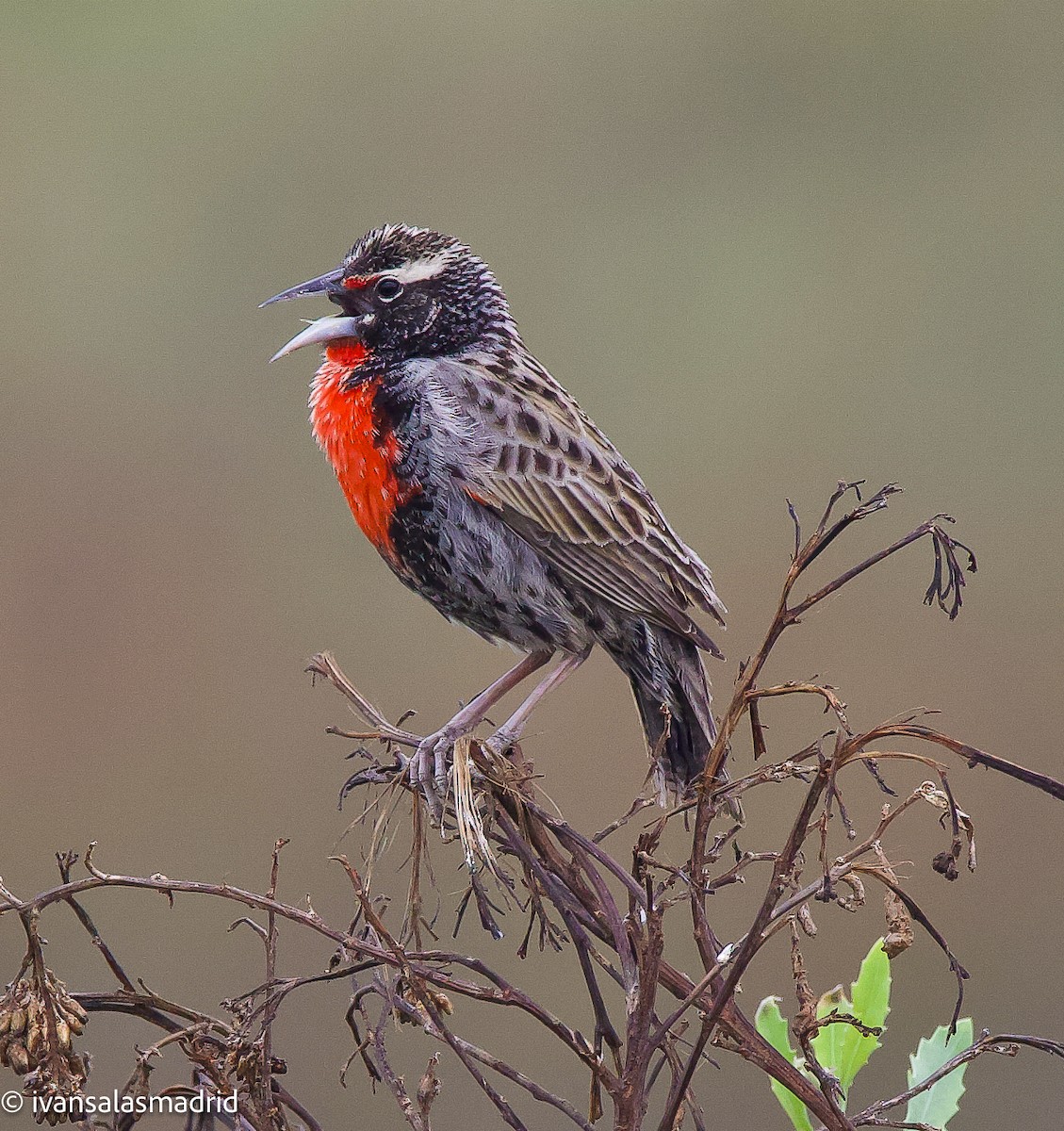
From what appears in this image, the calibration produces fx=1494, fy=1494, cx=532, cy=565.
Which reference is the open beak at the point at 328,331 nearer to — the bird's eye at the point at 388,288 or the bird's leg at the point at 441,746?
the bird's eye at the point at 388,288

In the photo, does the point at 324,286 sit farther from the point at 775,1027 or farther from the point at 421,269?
the point at 775,1027

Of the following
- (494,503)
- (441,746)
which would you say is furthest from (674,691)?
(441,746)

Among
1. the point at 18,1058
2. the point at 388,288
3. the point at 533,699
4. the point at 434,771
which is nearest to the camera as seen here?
the point at 18,1058

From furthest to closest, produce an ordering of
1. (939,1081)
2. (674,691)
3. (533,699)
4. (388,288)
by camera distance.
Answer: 1. (388,288)
2. (674,691)
3. (533,699)
4. (939,1081)

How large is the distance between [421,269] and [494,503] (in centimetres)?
64

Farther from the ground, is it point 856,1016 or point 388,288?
point 388,288

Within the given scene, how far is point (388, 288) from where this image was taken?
3.48 meters

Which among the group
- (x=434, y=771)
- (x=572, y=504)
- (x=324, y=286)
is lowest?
(x=434, y=771)

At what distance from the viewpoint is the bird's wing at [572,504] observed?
3305mm

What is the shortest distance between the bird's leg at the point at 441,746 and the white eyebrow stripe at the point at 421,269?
0.93 meters

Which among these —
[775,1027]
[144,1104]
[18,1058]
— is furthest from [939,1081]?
[18,1058]

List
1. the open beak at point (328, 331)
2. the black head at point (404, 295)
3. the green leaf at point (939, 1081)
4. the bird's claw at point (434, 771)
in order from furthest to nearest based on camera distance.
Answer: the black head at point (404, 295) < the open beak at point (328, 331) < the bird's claw at point (434, 771) < the green leaf at point (939, 1081)

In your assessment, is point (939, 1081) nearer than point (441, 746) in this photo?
Yes

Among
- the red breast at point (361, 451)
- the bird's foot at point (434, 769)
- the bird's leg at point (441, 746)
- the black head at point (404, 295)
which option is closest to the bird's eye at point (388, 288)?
the black head at point (404, 295)
